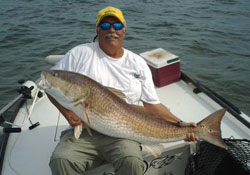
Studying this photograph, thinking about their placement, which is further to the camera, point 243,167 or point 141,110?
point 141,110

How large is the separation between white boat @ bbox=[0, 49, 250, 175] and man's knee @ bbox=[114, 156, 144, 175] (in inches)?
11.5

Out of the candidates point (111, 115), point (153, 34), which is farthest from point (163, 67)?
point (153, 34)

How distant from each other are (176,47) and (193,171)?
6329 mm

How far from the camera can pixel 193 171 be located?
3.18 metres

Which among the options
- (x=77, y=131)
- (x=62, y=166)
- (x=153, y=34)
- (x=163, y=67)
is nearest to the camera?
(x=62, y=166)

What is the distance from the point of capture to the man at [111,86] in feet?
9.29

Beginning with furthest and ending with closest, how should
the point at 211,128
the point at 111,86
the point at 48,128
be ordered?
the point at 48,128 → the point at 111,86 → the point at 211,128

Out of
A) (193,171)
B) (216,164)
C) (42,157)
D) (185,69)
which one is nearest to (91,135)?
(42,157)

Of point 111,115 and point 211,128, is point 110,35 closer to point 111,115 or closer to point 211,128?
point 111,115

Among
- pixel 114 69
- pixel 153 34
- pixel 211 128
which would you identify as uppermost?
pixel 114 69

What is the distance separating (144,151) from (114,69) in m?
1.00

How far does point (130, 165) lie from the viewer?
2.79 metres

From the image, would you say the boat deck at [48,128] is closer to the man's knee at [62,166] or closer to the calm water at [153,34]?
the man's knee at [62,166]

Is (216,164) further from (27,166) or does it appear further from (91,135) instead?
A: (27,166)
